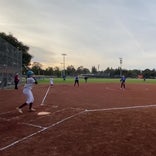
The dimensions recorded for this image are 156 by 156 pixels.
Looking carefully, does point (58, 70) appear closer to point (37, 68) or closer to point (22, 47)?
point (37, 68)

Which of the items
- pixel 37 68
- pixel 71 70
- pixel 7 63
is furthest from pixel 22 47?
pixel 71 70

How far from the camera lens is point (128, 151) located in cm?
695

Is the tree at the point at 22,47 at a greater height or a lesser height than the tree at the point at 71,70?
greater

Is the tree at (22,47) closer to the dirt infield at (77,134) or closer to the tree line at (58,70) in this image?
the tree line at (58,70)

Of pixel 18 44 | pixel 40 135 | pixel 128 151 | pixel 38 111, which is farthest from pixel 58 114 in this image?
pixel 18 44

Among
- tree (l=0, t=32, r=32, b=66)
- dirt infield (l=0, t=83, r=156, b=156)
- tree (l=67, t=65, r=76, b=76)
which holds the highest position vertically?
tree (l=0, t=32, r=32, b=66)

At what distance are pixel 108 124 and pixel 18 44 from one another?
81.9 metres

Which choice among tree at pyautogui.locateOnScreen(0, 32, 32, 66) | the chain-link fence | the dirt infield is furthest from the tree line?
the dirt infield

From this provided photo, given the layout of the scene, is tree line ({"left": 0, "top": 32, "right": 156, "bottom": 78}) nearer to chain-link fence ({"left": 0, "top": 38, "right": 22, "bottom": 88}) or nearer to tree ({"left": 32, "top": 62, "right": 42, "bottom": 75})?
tree ({"left": 32, "top": 62, "right": 42, "bottom": 75})

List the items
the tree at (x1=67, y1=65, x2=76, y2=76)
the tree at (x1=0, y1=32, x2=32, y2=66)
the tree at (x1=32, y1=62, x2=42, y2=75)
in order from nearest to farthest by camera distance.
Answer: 1. the tree at (x1=0, y1=32, x2=32, y2=66)
2. the tree at (x1=32, y1=62, x2=42, y2=75)
3. the tree at (x1=67, y1=65, x2=76, y2=76)

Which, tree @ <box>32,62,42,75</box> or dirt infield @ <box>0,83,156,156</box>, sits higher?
tree @ <box>32,62,42,75</box>

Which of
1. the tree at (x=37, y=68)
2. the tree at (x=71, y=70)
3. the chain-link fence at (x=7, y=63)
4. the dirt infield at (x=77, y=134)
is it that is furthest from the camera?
the tree at (x=71, y=70)

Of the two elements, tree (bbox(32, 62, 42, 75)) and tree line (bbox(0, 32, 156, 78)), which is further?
tree (bbox(32, 62, 42, 75))

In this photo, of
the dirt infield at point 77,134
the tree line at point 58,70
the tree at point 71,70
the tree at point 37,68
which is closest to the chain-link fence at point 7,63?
the dirt infield at point 77,134
